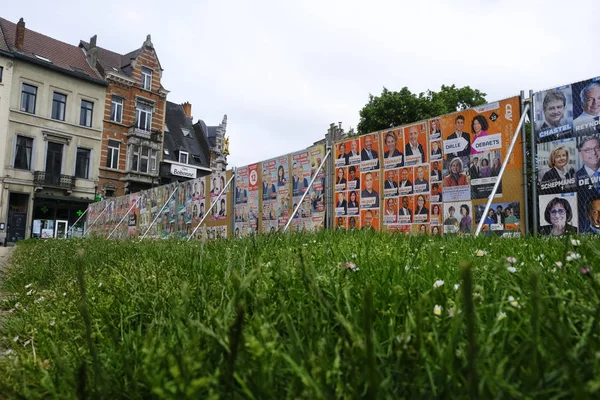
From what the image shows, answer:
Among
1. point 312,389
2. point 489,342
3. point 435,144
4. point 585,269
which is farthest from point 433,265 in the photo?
point 435,144

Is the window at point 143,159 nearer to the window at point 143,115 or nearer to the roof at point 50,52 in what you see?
the window at point 143,115

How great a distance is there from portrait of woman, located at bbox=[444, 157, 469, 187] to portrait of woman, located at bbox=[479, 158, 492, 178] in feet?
0.76

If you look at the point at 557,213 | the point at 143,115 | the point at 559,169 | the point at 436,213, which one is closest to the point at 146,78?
the point at 143,115

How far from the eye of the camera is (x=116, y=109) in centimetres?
3366

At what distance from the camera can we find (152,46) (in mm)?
36406

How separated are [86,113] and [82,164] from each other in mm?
3954

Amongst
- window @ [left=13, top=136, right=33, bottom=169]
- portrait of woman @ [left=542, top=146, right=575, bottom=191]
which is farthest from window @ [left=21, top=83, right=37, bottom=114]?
portrait of woman @ [left=542, top=146, right=575, bottom=191]

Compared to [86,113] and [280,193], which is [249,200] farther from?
[86,113]

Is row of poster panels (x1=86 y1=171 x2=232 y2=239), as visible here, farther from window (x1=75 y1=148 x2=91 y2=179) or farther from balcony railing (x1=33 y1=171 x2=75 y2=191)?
window (x1=75 y1=148 x2=91 y2=179)

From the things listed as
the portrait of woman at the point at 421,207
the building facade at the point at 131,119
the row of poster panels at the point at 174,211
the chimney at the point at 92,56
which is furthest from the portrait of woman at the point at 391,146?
the chimney at the point at 92,56

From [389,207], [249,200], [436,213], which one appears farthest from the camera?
[249,200]

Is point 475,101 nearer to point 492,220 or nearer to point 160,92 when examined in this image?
point 160,92

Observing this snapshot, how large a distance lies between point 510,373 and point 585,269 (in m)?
0.65

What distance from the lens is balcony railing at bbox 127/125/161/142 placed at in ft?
111
